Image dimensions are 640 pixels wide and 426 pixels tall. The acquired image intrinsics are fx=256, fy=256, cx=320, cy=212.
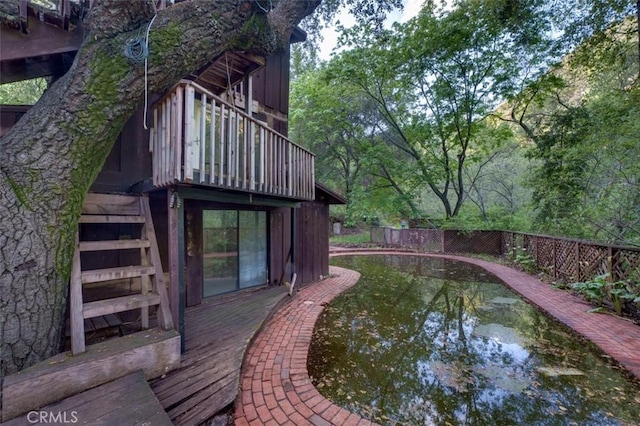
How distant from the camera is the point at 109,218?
3.05 metres

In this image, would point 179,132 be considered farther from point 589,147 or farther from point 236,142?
point 589,147

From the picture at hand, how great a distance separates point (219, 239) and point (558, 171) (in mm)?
11443

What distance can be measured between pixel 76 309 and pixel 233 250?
2833mm

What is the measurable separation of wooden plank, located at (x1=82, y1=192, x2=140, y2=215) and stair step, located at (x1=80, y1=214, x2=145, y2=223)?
95 mm

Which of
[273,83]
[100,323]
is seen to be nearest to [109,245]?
[100,323]

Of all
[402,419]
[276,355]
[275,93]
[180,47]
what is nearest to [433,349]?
[402,419]

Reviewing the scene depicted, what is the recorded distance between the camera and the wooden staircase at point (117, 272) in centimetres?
243

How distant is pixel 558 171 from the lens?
9156mm

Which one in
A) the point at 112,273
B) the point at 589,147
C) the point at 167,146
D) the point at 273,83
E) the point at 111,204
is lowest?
the point at 112,273

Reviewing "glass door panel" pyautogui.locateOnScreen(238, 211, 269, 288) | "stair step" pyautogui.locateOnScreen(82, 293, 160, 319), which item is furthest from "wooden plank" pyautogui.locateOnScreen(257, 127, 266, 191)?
"stair step" pyautogui.locateOnScreen(82, 293, 160, 319)

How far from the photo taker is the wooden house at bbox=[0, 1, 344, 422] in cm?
283

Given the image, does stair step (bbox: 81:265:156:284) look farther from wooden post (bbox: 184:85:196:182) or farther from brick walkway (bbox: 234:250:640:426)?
brick walkway (bbox: 234:250:640:426)

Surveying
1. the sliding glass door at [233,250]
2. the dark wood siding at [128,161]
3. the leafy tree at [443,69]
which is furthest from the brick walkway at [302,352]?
the leafy tree at [443,69]

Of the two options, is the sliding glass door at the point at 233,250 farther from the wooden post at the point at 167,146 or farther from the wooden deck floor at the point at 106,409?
Answer: the wooden deck floor at the point at 106,409
